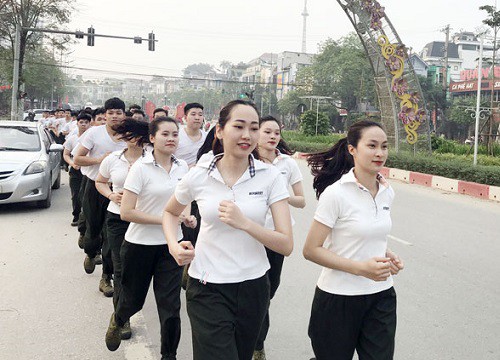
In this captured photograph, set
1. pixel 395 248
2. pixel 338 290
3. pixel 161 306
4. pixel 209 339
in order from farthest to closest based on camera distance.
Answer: pixel 395 248
pixel 161 306
pixel 338 290
pixel 209 339

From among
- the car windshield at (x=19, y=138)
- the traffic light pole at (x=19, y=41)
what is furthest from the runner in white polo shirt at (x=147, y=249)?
the traffic light pole at (x=19, y=41)

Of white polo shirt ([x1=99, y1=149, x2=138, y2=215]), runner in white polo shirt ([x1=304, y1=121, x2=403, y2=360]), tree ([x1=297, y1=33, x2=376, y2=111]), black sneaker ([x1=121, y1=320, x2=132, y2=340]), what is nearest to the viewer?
runner in white polo shirt ([x1=304, y1=121, x2=403, y2=360])

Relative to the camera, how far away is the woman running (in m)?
4.17

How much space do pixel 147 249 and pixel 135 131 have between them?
1234 millimetres

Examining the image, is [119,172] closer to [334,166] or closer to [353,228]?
[334,166]

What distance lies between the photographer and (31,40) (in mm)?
32344

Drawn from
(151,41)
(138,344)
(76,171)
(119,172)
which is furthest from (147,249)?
(151,41)

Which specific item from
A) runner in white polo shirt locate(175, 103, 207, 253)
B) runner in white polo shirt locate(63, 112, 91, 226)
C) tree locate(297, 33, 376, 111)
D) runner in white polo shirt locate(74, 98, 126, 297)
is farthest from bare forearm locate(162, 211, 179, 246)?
tree locate(297, 33, 376, 111)

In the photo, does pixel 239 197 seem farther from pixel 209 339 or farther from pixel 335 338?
pixel 335 338

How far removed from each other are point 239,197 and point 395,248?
501 centimetres

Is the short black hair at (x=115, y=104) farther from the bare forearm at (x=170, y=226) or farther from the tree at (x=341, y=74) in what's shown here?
the tree at (x=341, y=74)

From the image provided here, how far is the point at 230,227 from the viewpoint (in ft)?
8.32

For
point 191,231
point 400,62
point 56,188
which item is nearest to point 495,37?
point 400,62

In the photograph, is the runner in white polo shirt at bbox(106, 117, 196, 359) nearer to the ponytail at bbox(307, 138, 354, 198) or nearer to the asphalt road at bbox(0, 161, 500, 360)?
the asphalt road at bbox(0, 161, 500, 360)
